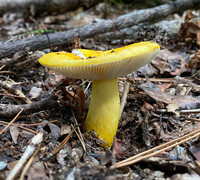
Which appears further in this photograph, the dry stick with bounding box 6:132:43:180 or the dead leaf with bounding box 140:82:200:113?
the dead leaf with bounding box 140:82:200:113

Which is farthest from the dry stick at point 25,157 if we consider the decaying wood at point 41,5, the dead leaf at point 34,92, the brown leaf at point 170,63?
the decaying wood at point 41,5

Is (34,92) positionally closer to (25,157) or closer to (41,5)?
(25,157)

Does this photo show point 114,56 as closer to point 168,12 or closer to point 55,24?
point 168,12

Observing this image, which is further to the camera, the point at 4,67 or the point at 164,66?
the point at 164,66

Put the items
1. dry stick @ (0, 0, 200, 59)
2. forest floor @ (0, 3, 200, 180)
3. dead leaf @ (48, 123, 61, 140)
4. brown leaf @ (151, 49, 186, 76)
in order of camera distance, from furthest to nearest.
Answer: brown leaf @ (151, 49, 186, 76) → dry stick @ (0, 0, 200, 59) → dead leaf @ (48, 123, 61, 140) → forest floor @ (0, 3, 200, 180)

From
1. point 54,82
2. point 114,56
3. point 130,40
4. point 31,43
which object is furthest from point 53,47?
point 114,56

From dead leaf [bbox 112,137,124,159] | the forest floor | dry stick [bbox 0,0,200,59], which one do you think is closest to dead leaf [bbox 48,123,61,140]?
the forest floor

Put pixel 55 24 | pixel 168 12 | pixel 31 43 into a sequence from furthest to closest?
pixel 55 24 → pixel 168 12 → pixel 31 43

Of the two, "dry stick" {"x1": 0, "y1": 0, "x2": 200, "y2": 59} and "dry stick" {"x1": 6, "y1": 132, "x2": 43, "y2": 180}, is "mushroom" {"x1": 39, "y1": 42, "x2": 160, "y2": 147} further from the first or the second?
"dry stick" {"x1": 0, "y1": 0, "x2": 200, "y2": 59}
